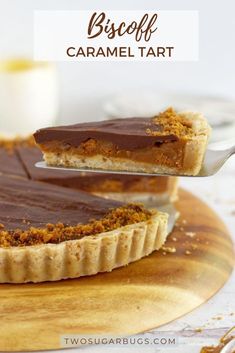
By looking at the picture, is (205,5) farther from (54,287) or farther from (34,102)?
(54,287)

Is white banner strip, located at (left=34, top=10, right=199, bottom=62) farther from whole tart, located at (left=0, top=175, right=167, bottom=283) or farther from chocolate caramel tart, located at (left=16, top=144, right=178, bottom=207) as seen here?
whole tart, located at (left=0, top=175, right=167, bottom=283)

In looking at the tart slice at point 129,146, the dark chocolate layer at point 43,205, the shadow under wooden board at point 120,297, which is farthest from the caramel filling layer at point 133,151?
the shadow under wooden board at point 120,297

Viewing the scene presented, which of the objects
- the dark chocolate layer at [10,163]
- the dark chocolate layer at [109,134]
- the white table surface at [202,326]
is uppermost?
the dark chocolate layer at [109,134]

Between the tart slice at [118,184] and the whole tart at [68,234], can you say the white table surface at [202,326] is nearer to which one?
the whole tart at [68,234]

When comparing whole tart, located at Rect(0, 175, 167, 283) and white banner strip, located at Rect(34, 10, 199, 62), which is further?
white banner strip, located at Rect(34, 10, 199, 62)

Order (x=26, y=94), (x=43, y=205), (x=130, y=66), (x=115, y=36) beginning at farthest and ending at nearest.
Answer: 1. (x=130, y=66)
2. (x=26, y=94)
3. (x=115, y=36)
4. (x=43, y=205)

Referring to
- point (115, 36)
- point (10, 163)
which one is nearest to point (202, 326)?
point (10, 163)

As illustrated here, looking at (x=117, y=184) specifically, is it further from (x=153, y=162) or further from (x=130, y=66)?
(x=130, y=66)

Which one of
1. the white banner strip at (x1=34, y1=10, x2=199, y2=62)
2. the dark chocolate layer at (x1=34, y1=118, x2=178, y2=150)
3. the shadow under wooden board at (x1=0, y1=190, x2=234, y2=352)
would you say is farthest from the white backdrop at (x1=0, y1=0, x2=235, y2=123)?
the shadow under wooden board at (x1=0, y1=190, x2=234, y2=352)
